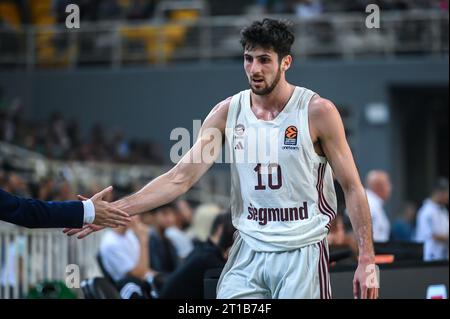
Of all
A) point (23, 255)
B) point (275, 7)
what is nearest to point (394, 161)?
point (275, 7)

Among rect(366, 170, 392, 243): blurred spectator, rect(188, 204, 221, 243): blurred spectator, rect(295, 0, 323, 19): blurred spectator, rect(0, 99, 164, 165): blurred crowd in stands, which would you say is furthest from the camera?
rect(295, 0, 323, 19): blurred spectator

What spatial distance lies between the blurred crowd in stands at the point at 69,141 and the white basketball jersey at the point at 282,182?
1492 cm

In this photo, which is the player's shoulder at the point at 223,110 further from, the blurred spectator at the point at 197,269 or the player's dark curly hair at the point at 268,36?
the blurred spectator at the point at 197,269

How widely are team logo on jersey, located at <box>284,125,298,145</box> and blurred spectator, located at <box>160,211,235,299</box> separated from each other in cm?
259

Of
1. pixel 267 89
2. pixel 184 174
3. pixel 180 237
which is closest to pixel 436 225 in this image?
pixel 180 237

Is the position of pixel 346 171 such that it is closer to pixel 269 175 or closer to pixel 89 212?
pixel 269 175

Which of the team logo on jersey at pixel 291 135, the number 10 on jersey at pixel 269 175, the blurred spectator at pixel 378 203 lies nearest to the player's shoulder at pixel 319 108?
the team logo on jersey at pixel 291 135

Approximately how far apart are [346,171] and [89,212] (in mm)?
1699

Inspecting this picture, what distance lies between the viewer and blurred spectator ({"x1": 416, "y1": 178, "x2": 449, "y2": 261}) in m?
15.7

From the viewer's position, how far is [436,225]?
635 inches

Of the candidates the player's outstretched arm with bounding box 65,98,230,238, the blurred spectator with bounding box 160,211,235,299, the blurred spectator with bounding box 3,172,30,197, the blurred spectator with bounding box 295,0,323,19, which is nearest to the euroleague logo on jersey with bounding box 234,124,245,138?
the player's outstretched arm with bounding box 65,98,230,238

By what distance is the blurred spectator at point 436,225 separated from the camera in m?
15.7

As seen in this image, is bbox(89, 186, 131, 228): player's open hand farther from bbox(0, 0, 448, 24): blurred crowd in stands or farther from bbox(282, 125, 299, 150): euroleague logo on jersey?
bbox(0, 0, 448, 24): blurred crowd in stands
